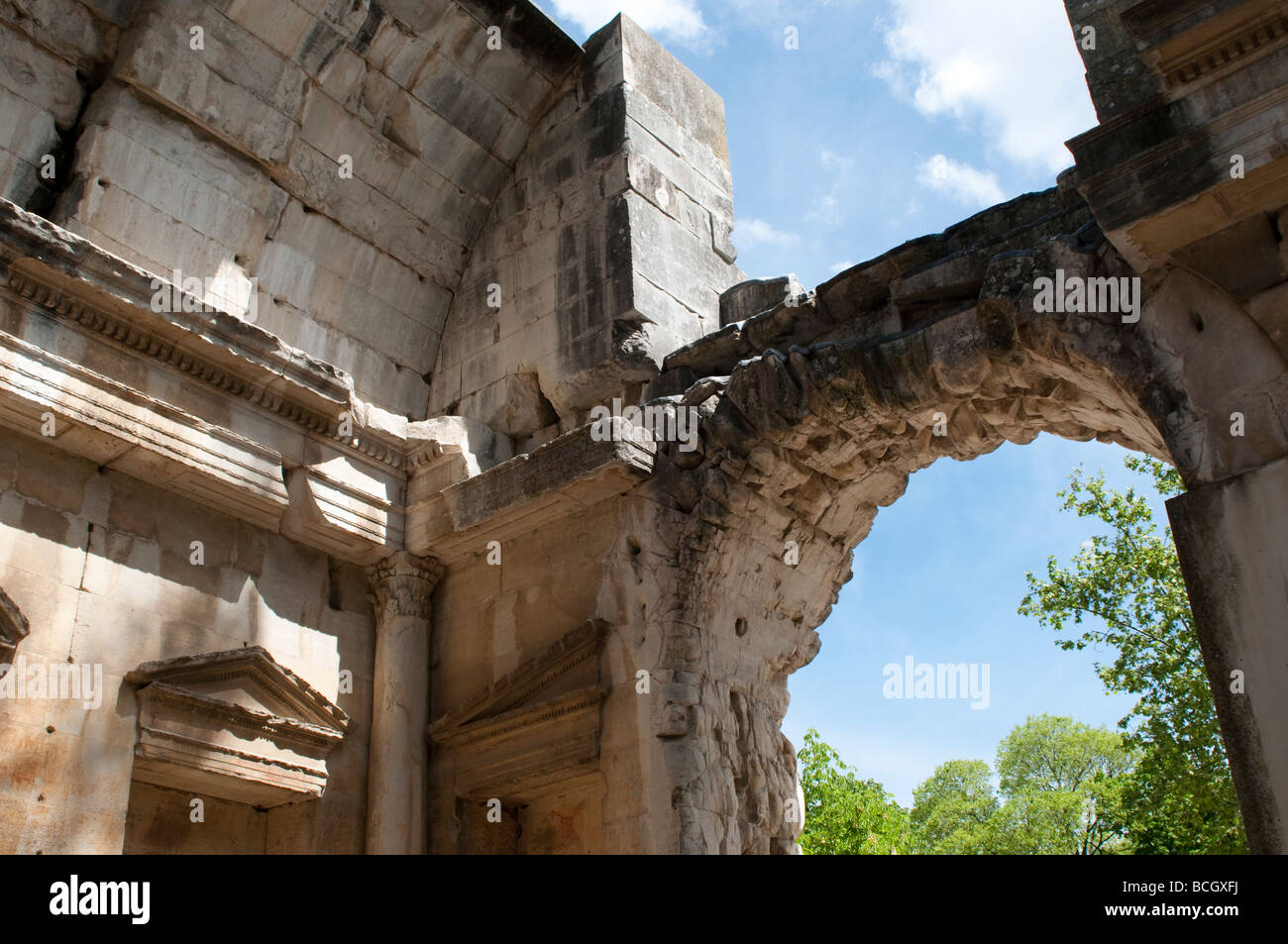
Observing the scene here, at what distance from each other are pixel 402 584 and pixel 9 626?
8.59 feet

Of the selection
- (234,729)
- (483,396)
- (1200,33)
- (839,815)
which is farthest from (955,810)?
(1200,33)

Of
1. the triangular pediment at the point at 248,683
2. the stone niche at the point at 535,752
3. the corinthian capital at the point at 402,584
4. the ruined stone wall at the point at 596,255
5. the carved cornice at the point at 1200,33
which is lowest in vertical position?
the stone niche at the point at 535,752

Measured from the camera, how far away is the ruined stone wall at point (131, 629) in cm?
645

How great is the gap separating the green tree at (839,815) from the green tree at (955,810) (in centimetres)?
681

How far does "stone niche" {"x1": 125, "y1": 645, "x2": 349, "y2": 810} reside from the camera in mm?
6930

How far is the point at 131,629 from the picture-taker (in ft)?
23.1

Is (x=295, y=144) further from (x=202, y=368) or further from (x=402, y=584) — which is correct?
(x=402, y=584)

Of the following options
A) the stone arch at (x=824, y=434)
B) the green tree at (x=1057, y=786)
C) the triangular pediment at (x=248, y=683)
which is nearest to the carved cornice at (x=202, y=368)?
the triangular pediment at (x=248, y=683)

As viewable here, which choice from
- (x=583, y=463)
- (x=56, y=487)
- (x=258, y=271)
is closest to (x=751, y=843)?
(x=583, y=463)

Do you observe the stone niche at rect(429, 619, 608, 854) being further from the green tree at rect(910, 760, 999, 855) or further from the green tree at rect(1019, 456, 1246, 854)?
the green tree at rect(910, 760, 999, 855)

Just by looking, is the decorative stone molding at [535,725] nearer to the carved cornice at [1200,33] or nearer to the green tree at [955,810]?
the carved cornice at [1200,33]

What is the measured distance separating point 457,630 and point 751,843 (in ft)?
8.24

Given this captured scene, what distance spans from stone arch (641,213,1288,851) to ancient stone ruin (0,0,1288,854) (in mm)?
27
